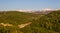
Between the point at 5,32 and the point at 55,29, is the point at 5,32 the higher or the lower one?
the higher one

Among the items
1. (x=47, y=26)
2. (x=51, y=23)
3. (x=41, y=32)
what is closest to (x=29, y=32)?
(x=41, y=32)

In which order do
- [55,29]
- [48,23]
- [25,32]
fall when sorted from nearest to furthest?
[25,32] → [55,29] → [48,23]

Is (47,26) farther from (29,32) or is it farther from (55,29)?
(29,32)

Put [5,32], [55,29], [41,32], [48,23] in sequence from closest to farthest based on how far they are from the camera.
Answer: [5,32], [41,32], [55,29], [48,23]

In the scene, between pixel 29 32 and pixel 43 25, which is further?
pixel 43 25

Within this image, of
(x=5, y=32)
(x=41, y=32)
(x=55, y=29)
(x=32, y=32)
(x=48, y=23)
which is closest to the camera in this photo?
(x=5, y=32)

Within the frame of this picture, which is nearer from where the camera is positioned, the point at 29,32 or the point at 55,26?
the point at 29,32

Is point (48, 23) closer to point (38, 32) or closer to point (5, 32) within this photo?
point (38, 32)

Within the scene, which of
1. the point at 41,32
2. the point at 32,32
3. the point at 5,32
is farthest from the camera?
the point at 41,32

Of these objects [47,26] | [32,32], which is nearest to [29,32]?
[32,32]
